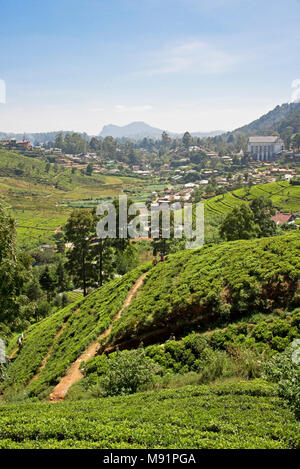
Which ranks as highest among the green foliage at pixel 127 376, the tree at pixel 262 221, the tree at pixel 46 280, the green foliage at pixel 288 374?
the tree at pixel 262 221

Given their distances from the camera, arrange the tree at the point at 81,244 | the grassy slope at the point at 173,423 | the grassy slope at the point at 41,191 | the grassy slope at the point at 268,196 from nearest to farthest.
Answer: the grassy slope at the point at 173,423 < the tree at the point at 81,244 < the grassy slope at the point at 268,196 < the grassy slope at the point at 41,191

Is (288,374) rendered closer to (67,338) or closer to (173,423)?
(173,423)

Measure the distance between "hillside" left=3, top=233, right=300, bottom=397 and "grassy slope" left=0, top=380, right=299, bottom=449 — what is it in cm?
423

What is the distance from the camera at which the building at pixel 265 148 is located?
493ft

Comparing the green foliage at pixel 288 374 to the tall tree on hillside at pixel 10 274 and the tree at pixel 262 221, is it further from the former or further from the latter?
the tree at pixel 262 221

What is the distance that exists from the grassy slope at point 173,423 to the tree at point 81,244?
1559 cm

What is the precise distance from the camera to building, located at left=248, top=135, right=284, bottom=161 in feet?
493

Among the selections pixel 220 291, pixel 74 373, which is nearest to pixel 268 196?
pixel 220 291

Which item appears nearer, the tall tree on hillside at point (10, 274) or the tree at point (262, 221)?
the tall tree on hillside at point (10, 274)

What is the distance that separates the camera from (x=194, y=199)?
85000mm

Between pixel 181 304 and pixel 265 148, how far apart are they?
158 metres

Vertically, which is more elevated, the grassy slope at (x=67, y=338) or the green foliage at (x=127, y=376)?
the green foliage at (x=127, y=376)

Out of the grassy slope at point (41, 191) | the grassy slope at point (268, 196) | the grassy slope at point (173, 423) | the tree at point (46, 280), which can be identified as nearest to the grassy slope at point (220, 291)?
the grassy slope at point (173, 423)
